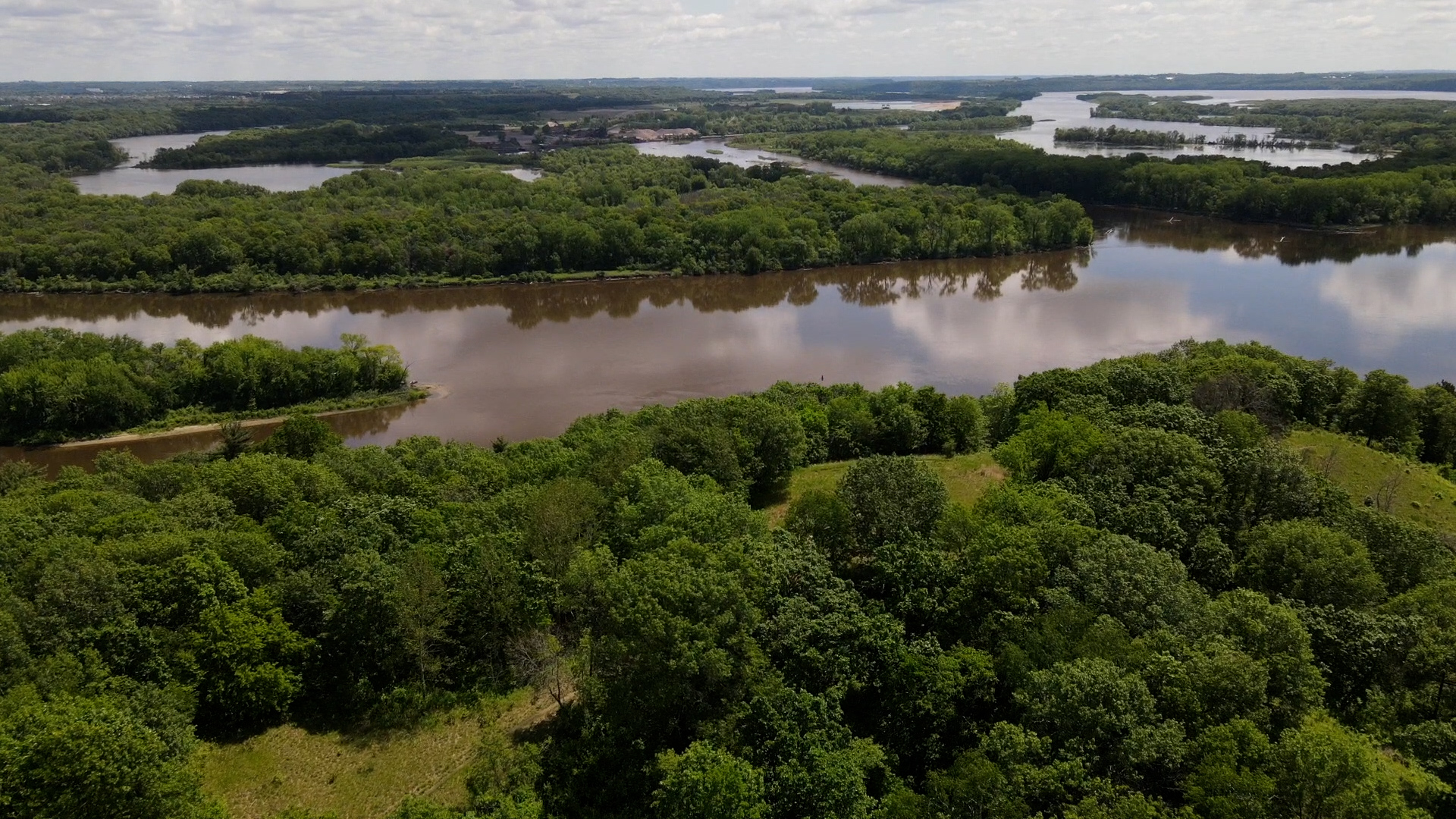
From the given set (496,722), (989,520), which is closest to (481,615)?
(496,722)

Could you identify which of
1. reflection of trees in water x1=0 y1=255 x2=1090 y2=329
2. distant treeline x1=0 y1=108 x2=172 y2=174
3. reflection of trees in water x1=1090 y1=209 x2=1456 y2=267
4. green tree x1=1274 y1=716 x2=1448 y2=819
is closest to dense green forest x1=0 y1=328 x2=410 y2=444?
reflection of trees in water x1=0 y1=255 x2=1090 y2=329

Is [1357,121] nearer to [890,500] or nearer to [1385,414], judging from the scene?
[1385,414]

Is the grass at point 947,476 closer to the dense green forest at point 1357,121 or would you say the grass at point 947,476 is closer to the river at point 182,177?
the river at point 182,177

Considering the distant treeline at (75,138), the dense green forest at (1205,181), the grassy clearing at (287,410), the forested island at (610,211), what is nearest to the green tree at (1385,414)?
the grassy clearing at (287,410)

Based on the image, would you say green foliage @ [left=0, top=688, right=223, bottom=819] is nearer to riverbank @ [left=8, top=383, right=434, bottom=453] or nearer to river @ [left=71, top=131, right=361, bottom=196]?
riverbank @ [left=8, top=383, right=434, bottom=453]

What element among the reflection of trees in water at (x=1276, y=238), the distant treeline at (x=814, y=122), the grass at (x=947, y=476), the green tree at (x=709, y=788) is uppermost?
the distant treeline at (x=814, y=122)
